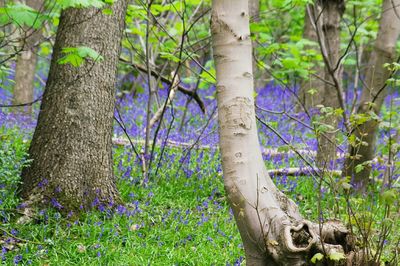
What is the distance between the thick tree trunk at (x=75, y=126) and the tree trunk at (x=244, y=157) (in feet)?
5.94

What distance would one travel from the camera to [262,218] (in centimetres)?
333

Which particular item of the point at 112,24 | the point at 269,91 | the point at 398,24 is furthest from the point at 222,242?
the point at 269,91

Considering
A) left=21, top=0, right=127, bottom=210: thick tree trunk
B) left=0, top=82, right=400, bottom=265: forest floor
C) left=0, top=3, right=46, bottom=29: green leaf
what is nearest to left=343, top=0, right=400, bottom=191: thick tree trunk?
left=0, top=82, right=400, bottom=265: forest floor

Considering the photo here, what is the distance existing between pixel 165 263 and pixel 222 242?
2.25 feet

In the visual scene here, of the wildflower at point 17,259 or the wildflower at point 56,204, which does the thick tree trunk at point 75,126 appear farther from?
the wildflower at point 17,259

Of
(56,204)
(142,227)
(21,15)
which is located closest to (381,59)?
(142,227)

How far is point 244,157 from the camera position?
128 inches

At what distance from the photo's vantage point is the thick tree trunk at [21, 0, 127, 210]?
4793mm

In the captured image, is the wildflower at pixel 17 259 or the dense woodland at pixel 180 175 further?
the wildflower at pixel 17 259

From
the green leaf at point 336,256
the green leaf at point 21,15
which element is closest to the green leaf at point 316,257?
the green leaf at point 336,256

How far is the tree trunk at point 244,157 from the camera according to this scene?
10.5 feet

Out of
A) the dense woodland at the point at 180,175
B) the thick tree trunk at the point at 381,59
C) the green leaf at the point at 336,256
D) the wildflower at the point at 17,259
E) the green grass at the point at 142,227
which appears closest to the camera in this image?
the green leaf at the point at 336,256

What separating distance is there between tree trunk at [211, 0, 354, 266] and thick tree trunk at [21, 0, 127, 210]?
1.81 m

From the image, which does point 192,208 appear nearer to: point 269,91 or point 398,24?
point 398,24
